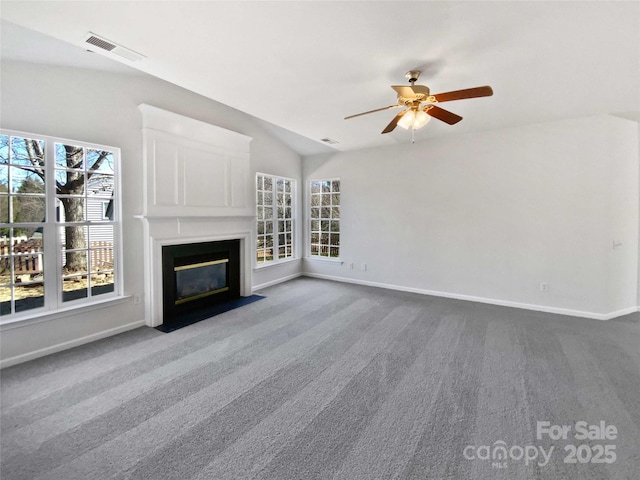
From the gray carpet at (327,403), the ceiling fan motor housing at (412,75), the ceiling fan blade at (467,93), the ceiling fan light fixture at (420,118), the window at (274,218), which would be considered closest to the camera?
the gray carpet at (327,403)

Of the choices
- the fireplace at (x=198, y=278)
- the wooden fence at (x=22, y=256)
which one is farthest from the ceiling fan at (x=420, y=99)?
the wooden fence at (x=22, y=256)

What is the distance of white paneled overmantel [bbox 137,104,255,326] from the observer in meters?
3.67

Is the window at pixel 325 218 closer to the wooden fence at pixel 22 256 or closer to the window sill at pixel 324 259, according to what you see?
the window sill at pixel 324 259

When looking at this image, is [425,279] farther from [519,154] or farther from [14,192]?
[14,192]

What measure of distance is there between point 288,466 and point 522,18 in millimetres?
3310

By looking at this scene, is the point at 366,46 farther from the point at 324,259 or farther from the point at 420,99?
the point at 324,259

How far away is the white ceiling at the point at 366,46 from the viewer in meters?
1.93

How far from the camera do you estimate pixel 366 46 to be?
2348mm

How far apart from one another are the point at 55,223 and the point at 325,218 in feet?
14.9

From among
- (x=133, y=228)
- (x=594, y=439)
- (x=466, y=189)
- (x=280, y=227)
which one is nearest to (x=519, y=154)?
(x=466, y=189)

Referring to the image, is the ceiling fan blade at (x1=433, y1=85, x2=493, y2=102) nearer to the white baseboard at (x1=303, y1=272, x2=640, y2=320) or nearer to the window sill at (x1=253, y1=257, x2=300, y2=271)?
the white baseboard at (x1=303, y1=272, x2=640, y2=320)

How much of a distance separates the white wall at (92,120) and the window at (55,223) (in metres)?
0.14

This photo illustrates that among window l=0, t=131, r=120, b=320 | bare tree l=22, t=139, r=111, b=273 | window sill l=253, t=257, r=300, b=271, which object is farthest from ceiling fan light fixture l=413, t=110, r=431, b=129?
window sill l=253, t=257, r=300, b=271

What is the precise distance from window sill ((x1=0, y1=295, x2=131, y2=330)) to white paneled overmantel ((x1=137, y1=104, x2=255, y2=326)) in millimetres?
407
